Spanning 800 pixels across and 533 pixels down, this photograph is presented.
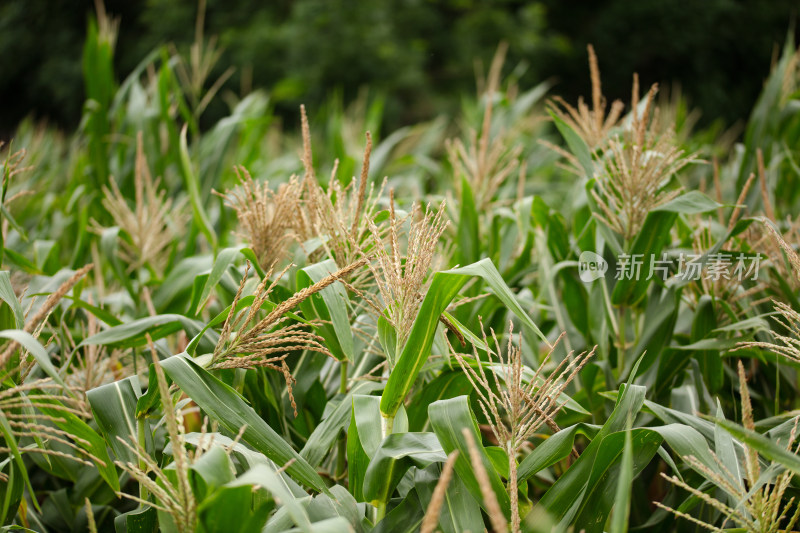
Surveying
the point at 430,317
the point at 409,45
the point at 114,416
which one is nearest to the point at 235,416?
the point at 114,416

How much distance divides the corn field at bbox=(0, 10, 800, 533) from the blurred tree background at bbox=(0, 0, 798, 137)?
5267mm

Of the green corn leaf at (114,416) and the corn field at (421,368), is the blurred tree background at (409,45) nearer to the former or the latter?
the corn field at (421,368)

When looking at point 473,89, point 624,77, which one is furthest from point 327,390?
point 624,77

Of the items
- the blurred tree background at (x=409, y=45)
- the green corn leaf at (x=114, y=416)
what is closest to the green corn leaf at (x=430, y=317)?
the green corn leaf at (x=114, y=416)

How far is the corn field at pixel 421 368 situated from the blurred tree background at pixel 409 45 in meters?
5.27

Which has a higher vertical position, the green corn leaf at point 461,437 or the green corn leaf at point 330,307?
the green corn leaf at point 330,307

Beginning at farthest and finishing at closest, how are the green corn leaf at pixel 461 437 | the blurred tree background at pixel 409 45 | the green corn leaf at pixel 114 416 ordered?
the blurred tree background at pixel 409 45 < the green corn leaf at pixel 114 416 < the green corn leaf at pixel 461 437

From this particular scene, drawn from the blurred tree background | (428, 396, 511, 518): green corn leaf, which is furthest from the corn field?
the blurred tree background

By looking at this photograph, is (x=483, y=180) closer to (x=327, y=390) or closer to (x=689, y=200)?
(x=689, y=200)

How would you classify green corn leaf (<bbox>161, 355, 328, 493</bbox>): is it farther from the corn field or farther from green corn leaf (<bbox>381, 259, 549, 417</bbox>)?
green corn leaf (<bbox>381, 259, 549, 417</bbox>)

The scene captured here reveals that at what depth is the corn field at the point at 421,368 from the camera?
0.84m

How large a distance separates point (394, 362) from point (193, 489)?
34cm

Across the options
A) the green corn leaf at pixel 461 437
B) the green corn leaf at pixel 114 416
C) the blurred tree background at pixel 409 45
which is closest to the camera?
the green corn leaf at pixel 461 437

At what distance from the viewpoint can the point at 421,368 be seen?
0.94 m
